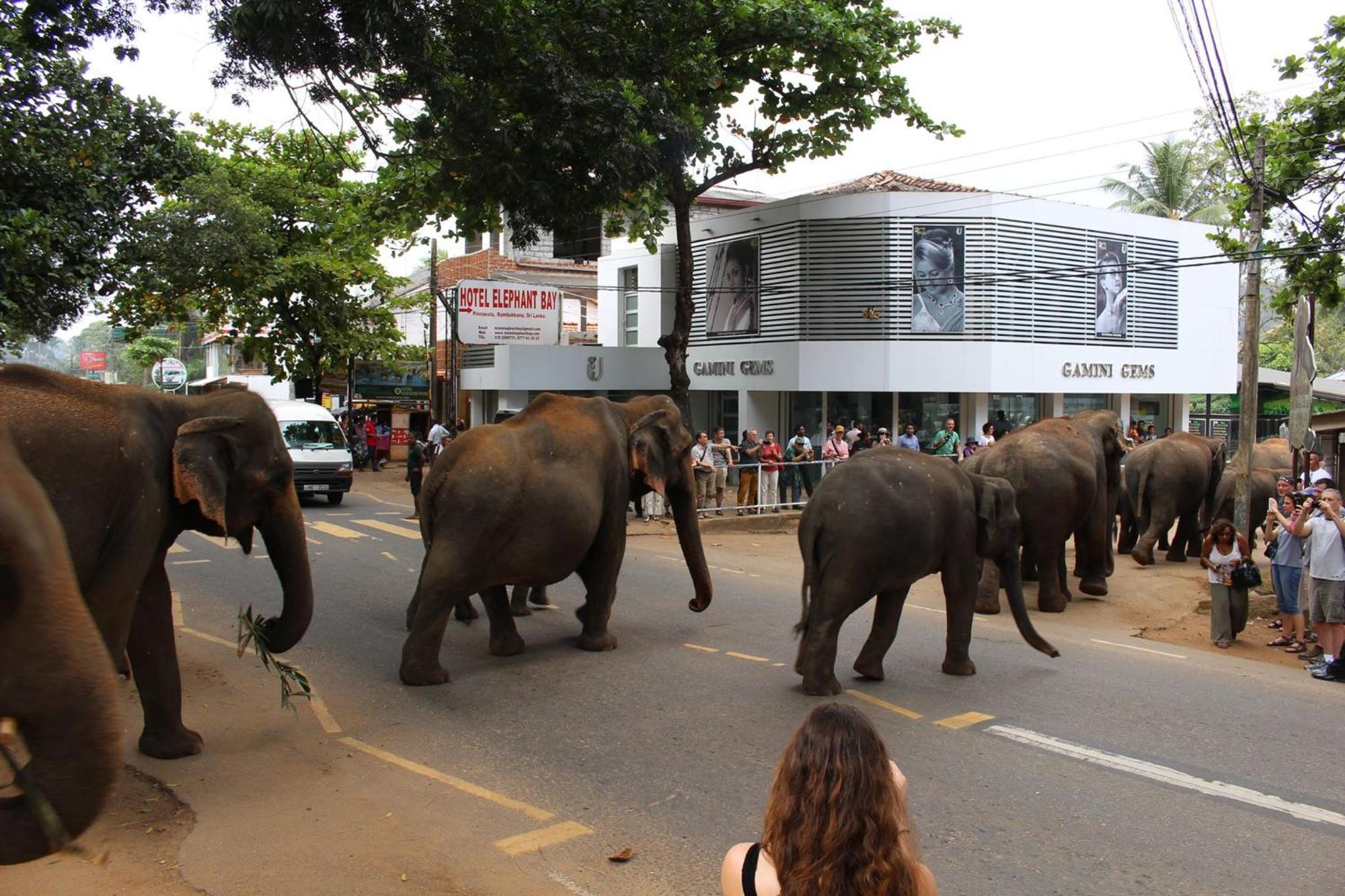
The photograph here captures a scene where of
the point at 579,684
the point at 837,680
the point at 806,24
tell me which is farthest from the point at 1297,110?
the point at 579,684

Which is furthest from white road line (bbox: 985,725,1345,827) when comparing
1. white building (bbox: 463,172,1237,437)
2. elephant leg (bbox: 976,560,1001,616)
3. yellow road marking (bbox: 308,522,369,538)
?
white building (bbox: 463,172,1237,437)

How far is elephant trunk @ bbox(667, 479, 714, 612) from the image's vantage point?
9.65 m

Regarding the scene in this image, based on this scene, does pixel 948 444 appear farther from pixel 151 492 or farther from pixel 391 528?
pixel 151 492

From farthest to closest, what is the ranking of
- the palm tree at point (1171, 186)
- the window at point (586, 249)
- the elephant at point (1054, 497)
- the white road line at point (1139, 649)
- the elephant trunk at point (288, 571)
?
the palm tree at point (1171, 186)
the window at point (586, 249)
the elephant at point (1054, 497)
the white road line at point (1139, 649)
the elephant trunk at point (288, 571)

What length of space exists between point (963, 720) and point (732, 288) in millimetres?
19973

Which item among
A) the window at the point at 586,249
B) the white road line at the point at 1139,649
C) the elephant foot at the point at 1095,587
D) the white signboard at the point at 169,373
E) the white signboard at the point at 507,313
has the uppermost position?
the window at the point at 586,249

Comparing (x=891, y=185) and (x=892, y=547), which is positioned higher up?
(x=891, y=185)

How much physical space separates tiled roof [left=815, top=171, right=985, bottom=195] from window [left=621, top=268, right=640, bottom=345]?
234 inches

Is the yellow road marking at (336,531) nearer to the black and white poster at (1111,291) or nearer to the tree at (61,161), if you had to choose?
the tree at (61,161)

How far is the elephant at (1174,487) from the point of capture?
1437 cm

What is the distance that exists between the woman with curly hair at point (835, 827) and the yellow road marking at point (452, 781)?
3.25m

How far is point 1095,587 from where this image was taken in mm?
12477

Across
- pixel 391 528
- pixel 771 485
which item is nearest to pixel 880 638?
pixel 391 528

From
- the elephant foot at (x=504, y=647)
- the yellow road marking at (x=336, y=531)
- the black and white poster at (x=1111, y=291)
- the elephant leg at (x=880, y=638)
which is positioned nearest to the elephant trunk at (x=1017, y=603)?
the elephant leg at (x=880, y=638)
